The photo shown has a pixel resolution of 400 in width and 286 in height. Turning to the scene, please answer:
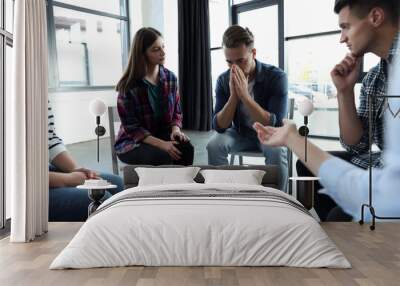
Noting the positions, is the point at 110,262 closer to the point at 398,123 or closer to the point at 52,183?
the point at 52,183

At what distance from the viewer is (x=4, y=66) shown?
411 centimetres

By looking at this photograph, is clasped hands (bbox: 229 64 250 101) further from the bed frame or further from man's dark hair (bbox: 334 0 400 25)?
man's dark hair (bbox: 334 0 400 25)

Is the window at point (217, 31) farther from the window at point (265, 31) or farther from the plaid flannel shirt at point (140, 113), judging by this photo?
the plaid flannel shirt at point (140, 113)

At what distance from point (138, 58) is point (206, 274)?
204 cm

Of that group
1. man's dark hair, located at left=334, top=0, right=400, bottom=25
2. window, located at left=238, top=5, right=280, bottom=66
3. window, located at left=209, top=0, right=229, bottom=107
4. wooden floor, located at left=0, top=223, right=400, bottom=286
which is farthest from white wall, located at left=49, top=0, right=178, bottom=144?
man's dark hair, located at left=334, top=0, right=400, bottom=25

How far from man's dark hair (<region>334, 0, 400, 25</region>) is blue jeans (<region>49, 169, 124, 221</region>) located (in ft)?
11.3

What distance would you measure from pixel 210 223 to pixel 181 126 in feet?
4.61

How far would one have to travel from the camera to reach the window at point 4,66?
400cm

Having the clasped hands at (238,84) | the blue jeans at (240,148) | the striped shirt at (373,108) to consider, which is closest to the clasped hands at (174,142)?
the blue jeans at (240,148)

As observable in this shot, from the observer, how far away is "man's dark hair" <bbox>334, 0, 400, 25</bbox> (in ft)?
3.49

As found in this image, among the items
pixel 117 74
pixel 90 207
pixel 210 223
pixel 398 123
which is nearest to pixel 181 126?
pixel 117 74

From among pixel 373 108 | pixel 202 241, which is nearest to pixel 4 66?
pixel 202 241

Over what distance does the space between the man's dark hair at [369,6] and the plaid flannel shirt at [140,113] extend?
3.26 m

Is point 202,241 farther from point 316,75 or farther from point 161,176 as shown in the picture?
point 316,75
